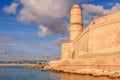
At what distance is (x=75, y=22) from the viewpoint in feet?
102

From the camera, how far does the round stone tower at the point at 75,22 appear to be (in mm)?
31188

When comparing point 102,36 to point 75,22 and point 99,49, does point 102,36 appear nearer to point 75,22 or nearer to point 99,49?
point 99,49

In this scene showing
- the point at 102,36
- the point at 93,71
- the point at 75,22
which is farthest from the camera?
the point at 75,22

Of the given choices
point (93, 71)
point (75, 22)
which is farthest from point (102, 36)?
point (75, 22)

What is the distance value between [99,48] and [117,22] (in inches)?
132

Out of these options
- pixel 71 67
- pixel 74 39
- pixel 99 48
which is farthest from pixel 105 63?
pixel 74 39

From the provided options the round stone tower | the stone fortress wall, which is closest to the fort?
the stone fortress wall

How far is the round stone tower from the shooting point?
31188 millimetres

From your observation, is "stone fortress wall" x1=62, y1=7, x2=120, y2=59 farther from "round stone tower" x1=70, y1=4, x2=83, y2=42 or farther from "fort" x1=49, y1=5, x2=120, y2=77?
"round stone tower" x1=70, y1=4, x2=83, y2=42

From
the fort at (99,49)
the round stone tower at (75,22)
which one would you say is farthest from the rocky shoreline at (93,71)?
the round stone tower at (75,22)

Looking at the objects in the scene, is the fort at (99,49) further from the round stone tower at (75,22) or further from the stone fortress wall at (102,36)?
the round stone tower at (75,22)

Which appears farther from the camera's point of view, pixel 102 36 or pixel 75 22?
pixel 75 22

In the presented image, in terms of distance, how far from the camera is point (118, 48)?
2023cm

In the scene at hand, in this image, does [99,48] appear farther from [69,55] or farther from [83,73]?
[69,55]
